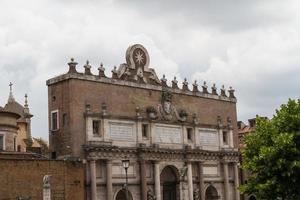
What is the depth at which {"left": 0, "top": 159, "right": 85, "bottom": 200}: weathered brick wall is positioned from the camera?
121 feet

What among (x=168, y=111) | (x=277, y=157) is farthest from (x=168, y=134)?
(x=277, y=157)

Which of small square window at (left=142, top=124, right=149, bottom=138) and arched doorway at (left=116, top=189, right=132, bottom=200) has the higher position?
small square window at (left=142, top=124, right=149, bottom=138)

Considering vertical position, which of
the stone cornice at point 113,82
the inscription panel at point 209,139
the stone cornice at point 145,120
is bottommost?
the inscription panel at point 209,139

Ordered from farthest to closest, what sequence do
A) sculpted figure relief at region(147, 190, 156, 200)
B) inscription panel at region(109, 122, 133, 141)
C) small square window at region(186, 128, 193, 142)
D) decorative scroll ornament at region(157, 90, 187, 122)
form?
small square window at region(186, 128, 193, 142)
decorative scroll ornament at region(157, 90, 187, 122)
sculpted figure relief at region(147, 190, 156, 200)
inscription panel at region(109, 122, 133, 141)

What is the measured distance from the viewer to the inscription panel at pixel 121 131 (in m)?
44.5

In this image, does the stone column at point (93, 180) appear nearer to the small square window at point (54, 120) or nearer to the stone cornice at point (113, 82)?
the small square window at point (54, 120)

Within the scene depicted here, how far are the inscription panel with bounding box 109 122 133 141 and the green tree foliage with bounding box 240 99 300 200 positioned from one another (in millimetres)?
11615

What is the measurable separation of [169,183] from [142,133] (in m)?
5.18

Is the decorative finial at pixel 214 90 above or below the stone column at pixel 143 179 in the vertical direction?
above

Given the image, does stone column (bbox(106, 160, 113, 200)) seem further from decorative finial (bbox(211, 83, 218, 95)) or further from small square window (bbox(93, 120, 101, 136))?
decorative finial (bbox(211, 83, 218, 95))

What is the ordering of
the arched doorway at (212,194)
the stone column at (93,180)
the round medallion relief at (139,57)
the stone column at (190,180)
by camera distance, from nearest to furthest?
the stone column at (93,180) < the round medallion relief at (139,57) < the stone column at (190,180) < the arched doorway at (212,194)

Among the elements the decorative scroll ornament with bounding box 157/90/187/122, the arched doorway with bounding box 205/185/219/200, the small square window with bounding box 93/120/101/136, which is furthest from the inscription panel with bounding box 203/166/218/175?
the small square window with bounding box 93/120/101/136

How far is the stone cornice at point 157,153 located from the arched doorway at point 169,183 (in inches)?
43.9

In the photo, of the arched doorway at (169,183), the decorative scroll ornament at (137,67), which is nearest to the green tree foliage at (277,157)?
the arched doorway at (169,183)
